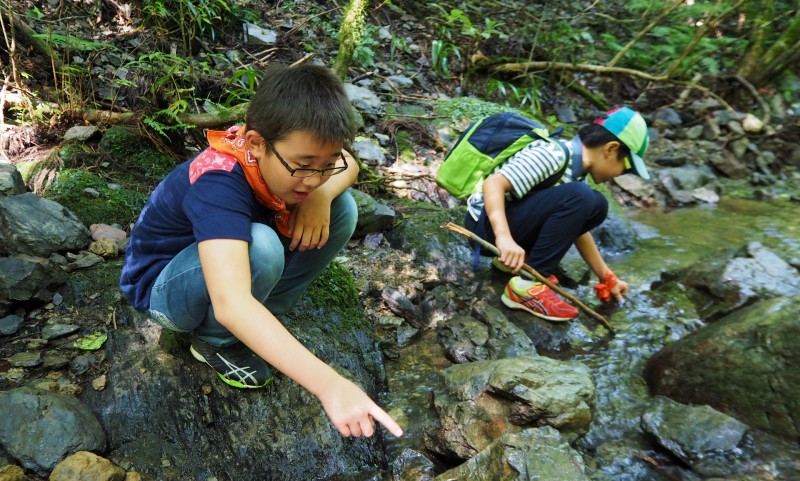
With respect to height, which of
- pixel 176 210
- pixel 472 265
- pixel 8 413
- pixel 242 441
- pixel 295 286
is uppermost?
pixel 176 210

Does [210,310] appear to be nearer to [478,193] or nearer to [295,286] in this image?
[295,286]

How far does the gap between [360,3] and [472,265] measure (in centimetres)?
250

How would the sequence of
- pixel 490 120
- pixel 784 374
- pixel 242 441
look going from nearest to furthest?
1. pixel 242 441
2. pixel 784 374
3. pixel 490 120

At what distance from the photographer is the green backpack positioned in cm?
336

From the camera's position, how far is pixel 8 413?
1840mm

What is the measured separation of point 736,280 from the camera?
366cm

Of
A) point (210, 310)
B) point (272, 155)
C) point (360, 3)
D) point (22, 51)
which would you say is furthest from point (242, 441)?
point (360, 3)

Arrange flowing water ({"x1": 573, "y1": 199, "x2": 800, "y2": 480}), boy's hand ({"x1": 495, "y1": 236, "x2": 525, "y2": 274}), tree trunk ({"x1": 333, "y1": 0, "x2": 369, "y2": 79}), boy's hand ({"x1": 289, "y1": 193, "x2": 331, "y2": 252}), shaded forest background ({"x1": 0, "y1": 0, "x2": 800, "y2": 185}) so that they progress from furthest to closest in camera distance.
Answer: tree trunk ({"x1": 333, "y1": 0, "x2": 369, "y2": 79}) → shaded forest background ({"x1": 0, "y1": 0, "x2": 800, "y2": 185}) → boy's hand ({"x1": 495, "y1": 236, "x2": 525, "y2": 274}) → flowing water ({"x1": 573, "y1": 199, "x2": 800, "y2": 480}) → boy's hand ({"x1": 289, "y1": 193, "x2": 331, "y2": 252})

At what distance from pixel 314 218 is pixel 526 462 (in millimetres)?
1226

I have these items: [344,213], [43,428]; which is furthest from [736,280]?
[43,428]

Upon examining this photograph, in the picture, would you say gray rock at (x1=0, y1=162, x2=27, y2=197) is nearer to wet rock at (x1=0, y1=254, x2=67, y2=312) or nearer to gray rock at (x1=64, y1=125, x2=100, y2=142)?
wet rock at (x1=0, y1=254, x2=67, y2=312)

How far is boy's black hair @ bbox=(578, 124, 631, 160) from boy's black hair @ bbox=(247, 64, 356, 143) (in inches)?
79.5

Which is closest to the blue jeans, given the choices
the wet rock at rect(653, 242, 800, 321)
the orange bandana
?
the orange bandana

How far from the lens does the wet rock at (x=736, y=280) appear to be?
11.7 feet
